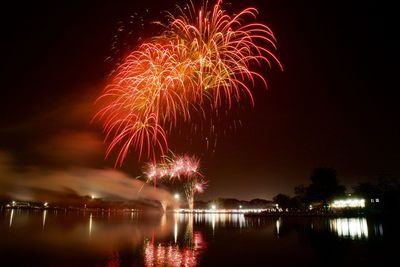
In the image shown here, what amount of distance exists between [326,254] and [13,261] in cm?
1845

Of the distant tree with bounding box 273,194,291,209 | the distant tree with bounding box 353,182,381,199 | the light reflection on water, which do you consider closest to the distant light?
the distant tree with bounding box 353,182,381,199

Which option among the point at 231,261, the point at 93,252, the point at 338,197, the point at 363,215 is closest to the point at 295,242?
the point at 231,261

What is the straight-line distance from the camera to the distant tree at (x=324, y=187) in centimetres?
8481

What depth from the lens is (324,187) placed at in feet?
281

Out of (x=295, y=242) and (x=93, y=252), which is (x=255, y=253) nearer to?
(x=295, y=242)

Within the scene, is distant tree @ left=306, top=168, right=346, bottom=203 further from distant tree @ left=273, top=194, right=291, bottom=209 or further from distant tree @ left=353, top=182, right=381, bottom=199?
distant tree @ left=273, top=194, right=291, bottom=209

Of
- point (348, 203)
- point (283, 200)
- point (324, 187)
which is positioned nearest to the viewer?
point (348, 203)

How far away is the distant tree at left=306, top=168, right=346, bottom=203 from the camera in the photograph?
278 feet

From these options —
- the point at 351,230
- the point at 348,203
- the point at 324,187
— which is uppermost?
the point at 324,187

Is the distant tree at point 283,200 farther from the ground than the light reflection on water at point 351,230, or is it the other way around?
the distant tree at point 283,200

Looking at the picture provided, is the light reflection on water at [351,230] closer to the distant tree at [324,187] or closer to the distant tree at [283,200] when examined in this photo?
the distant tree at [324,187]

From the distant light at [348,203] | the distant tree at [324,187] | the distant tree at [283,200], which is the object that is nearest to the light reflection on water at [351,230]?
the distant light at [348,203]

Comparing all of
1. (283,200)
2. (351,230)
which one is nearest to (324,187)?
(283,200)

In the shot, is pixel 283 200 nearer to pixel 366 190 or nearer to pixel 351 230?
pixel 366 190
